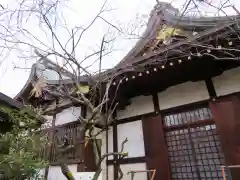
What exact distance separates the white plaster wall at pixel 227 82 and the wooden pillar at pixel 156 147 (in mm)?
1600

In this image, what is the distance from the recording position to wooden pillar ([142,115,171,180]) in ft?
16.6

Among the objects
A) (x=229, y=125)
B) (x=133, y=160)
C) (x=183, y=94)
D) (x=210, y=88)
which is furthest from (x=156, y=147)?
(x=210, y=88)

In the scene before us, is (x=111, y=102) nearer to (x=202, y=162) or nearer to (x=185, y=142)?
(x=185, y=142)

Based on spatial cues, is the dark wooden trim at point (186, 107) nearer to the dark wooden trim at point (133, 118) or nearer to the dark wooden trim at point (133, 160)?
the dark wooden trim at point (133, 118)

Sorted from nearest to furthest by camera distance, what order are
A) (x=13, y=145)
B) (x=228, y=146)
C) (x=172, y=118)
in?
(x=13, y=145) < (x=228, y=146) < (x=172, y=118)

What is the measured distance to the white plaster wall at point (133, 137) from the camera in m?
5.60

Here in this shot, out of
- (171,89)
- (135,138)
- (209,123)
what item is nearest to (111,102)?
(135,138)

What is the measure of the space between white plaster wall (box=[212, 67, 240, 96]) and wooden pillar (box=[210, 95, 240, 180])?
0.20 metres

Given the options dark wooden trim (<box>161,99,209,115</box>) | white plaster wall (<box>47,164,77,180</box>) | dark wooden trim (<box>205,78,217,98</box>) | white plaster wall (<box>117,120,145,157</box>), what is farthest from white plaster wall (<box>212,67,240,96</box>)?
white plaster wall (<box>47,164,77,180</box>)

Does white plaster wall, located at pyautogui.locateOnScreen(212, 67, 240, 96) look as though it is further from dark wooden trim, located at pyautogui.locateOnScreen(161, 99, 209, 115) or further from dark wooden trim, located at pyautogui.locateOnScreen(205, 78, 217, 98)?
dark wooden trim, located at pyautogui.locateOnScreen(161, 99, 209, 115)

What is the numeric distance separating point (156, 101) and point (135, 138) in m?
1.17

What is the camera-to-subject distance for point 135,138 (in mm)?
5781

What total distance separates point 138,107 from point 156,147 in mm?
1288

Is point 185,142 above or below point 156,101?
below
